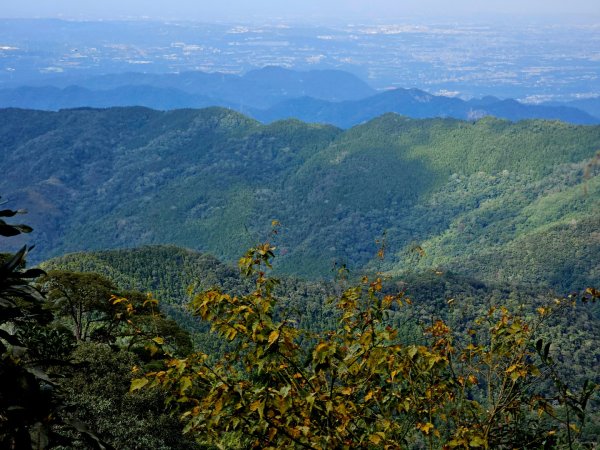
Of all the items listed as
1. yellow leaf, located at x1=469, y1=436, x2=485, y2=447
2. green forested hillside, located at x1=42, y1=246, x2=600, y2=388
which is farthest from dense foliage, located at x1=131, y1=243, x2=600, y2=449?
green forested hillside, located at x1=42, y1=246, x2=600, y2=388

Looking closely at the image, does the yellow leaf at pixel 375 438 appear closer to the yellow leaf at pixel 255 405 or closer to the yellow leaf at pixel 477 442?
the yellow leaf at pixel 477 442

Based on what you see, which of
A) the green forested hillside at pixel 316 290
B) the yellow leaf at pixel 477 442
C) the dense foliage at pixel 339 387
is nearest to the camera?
the dense foliage at pixel 339 387

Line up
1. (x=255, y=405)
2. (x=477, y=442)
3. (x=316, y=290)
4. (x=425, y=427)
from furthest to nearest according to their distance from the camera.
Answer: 1. (x=316, y=290)
2. (x=425, y=427)
3. (x=477, y=442)
4. (x=255, y=405)

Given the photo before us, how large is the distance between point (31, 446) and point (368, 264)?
630 ft

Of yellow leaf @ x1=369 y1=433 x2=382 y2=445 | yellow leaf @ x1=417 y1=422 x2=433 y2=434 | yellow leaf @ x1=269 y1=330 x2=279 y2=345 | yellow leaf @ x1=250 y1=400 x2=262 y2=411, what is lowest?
yellow leaf @ x1=417 y1=422 x2=433 y2=434

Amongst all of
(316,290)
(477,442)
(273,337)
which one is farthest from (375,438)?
(316,290)

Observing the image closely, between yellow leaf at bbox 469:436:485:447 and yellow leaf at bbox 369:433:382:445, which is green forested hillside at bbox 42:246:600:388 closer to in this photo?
yellow leaf at bbox 469:436:485:447

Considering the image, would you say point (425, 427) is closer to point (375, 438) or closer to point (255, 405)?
point (375, 438)

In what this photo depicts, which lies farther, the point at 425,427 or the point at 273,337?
the point at 425,427

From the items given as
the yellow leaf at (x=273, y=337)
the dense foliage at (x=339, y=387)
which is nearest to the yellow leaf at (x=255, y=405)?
the dense foliage at (x=339, y=387)

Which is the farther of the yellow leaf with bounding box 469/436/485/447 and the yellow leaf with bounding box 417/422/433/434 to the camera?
the yellow leaf with bounding box 417/422/433/434

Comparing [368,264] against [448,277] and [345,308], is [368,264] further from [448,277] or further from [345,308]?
[345,308]

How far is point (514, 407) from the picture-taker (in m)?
10.2

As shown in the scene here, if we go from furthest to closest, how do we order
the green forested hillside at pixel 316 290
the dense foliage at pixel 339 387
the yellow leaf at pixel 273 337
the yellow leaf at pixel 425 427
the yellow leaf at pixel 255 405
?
1. the green forested hillside at pixel 316 290
2. the yellow leaf at pixel 425 427
3. the dense foliage at pixel 339 387
4. the yellow leaf at pixel 273 337
5. the yellow leaf at pixel 255 405
